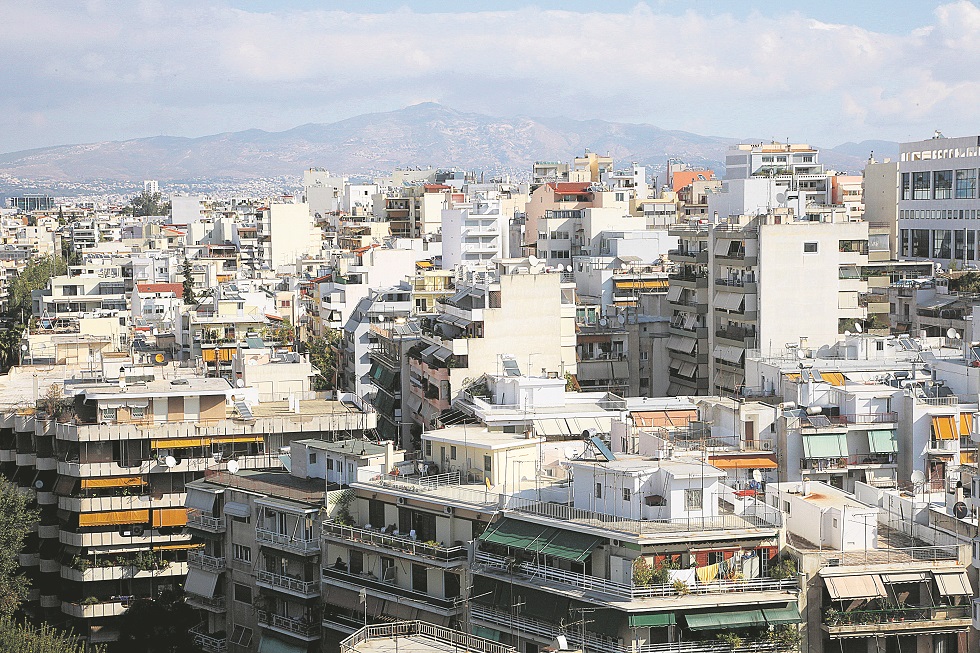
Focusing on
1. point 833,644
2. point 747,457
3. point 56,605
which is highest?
point 747,457

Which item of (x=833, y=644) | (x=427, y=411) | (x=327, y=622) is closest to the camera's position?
(x=833, y=644)

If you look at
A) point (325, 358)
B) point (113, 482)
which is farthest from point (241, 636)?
point (325, 358)

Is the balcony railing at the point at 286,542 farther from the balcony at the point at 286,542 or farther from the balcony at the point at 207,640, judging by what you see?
the balcony at the point at 207,640

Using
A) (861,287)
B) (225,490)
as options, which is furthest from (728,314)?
(225,490)

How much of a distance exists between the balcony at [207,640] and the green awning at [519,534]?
9883 mm

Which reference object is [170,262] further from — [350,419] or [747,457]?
[747,457]

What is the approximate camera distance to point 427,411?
157ft

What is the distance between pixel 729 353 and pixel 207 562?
64.4ft

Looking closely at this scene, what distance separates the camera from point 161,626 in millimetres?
38625

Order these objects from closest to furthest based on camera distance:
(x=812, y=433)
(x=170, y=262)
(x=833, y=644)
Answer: (x=833, y=644), (x=812, y=433), (x=170, y=262)

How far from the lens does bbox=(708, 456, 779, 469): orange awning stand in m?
35.1

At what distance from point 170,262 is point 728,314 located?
2086 inches

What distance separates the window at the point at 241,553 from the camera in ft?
119

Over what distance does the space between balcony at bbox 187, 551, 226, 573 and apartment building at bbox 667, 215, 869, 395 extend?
16488 millimetres
